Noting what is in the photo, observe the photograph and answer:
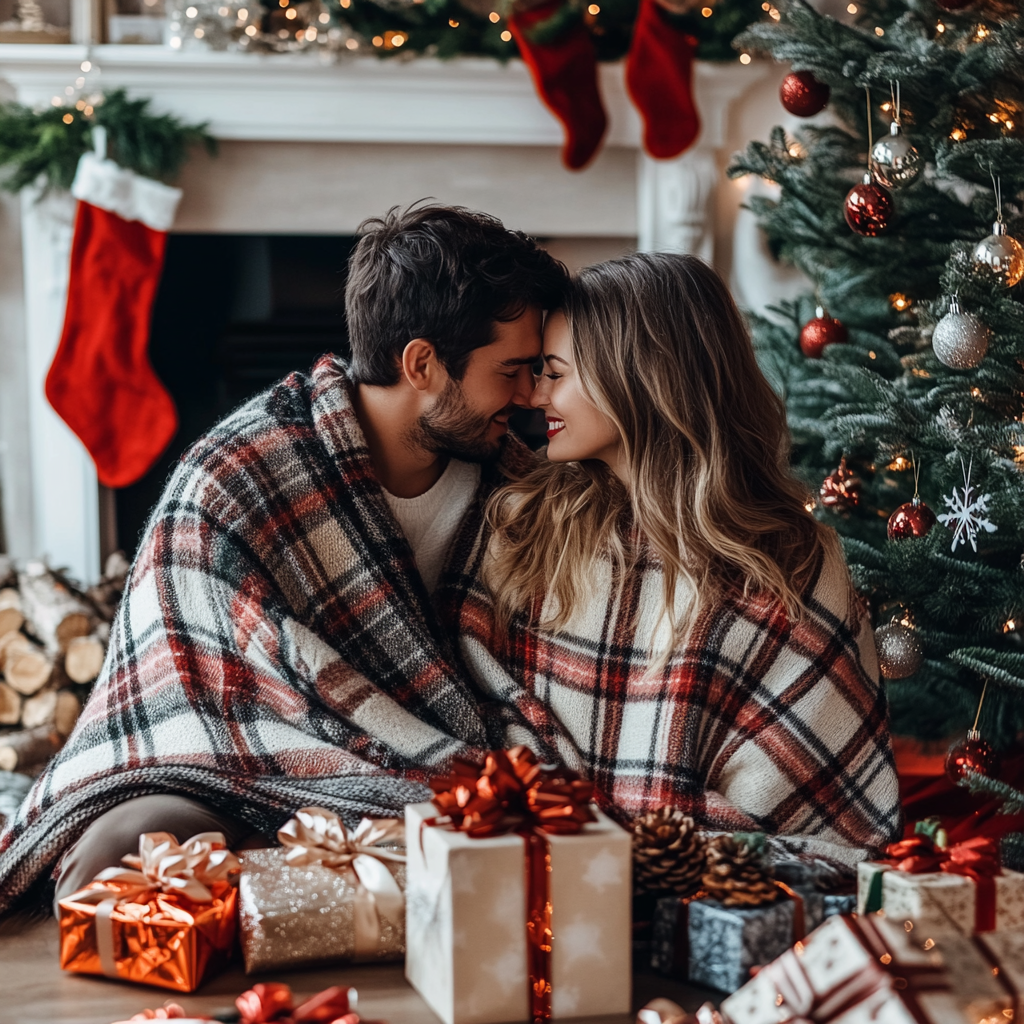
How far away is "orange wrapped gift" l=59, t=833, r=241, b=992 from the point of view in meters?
1.07

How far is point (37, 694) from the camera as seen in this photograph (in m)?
2.80

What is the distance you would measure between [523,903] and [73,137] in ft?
8.60

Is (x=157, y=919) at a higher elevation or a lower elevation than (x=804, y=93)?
lower

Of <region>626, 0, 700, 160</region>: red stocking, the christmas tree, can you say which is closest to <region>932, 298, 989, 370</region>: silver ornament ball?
the christmas tree

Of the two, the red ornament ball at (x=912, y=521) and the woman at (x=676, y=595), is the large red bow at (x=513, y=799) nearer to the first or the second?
the woman at (x=676, y=595)

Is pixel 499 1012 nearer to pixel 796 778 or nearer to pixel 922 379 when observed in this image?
pixel 796 778

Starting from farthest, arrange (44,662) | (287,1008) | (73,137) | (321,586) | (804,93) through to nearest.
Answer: (73,137)
(44,662)
(804,93)
(321,586)
(287,1008)

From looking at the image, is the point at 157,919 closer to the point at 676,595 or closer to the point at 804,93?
the point at 676,595

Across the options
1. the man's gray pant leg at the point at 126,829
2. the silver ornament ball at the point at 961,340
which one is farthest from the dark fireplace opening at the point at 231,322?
the man's gray pant leg at the point at 126,829

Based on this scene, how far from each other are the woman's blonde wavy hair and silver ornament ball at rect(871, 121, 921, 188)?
11.6 inches

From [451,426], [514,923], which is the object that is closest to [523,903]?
[514,923]

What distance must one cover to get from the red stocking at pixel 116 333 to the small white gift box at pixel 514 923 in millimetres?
2326

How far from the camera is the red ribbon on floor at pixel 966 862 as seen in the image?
1.00 metres

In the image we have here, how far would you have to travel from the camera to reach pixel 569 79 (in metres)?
3.08
